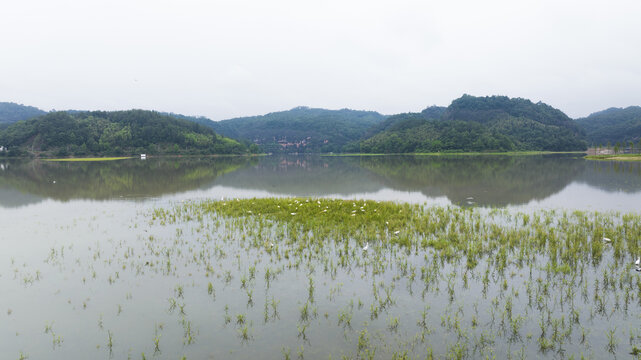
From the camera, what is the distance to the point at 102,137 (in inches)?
6565

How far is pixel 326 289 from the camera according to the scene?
10.3 metres

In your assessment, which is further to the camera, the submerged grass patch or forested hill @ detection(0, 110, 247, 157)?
forested hill @ detection(0, 110, 247, 157)

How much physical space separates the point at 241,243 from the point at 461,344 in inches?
408

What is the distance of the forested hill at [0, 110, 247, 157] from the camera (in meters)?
148

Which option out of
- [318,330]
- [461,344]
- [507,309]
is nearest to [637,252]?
[507,309]

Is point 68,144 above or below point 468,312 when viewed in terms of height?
above

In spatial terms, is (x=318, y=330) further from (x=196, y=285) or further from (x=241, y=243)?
(x=241, y=243)

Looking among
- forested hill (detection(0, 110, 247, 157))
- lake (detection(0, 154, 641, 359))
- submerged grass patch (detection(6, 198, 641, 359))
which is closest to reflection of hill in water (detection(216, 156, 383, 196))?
lake (detection(0, 154, 641, 359))

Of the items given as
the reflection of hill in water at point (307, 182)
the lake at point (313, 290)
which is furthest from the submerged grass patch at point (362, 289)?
the reflection of hill in water at point (307, 182)

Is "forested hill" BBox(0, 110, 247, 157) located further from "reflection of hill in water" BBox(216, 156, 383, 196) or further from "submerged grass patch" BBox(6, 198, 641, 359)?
"submerged grass patch" BBox(6, 198, 641, 359)

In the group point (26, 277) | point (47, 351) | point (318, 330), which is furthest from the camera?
point (26, 277)

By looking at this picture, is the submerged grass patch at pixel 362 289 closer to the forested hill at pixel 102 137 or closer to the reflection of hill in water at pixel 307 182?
the reflection of hill in water at pixel 307 182

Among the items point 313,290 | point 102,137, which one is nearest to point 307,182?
point 313,290

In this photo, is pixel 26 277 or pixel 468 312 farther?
pixel 26 277
